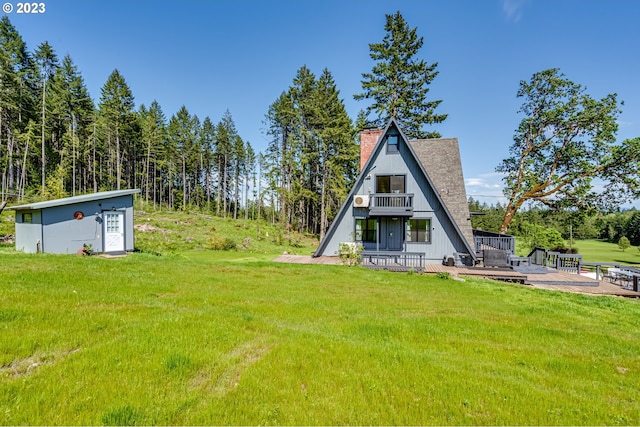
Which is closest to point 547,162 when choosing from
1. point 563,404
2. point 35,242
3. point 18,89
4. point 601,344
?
point 601,344

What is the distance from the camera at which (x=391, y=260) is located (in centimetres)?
1570

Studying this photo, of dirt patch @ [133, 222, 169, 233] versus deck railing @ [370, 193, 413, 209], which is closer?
deck railing @ [370, 193, 413, 209]

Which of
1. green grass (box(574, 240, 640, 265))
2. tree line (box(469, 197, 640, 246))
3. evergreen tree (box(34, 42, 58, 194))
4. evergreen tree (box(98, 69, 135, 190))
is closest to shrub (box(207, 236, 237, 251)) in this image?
tree line (box(469, 197, 640, 246))

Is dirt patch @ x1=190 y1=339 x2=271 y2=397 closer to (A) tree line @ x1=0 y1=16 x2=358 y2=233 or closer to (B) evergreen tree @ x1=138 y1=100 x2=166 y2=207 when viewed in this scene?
(A) tree line @ x1=0 y1=16 x2=358 y2=233

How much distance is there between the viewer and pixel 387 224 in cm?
1720

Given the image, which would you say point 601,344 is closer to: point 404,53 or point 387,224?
point 387,224

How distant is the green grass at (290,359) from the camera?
281cm

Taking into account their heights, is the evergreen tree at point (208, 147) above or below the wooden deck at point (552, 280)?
above

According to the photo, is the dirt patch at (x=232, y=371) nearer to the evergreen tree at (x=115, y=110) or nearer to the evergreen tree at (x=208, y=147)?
the evergreen tree at (x=115, y=110)

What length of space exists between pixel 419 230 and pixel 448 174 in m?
4.46

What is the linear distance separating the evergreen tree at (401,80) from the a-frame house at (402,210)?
1066 centimetres

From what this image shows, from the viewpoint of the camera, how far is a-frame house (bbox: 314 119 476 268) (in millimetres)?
16156

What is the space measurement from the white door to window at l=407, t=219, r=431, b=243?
17.0 m

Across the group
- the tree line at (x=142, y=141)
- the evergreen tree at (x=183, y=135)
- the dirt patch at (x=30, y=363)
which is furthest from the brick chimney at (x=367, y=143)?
the evergreen tree at (x=183, y=135)
